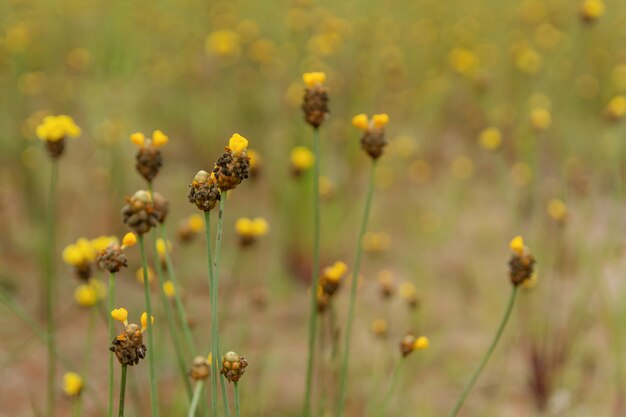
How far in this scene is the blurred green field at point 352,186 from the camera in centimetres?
188

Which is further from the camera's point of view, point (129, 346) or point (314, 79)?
point (314, 79)

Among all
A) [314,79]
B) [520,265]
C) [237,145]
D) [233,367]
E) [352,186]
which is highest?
[352,186]

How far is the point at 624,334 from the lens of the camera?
195 cm

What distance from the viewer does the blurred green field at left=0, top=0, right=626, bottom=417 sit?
1.88m

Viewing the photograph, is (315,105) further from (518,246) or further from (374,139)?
(518,246)

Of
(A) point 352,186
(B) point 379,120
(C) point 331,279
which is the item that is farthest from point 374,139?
(A) point 352,186

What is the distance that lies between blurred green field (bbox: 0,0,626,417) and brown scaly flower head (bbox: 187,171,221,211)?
577 mm

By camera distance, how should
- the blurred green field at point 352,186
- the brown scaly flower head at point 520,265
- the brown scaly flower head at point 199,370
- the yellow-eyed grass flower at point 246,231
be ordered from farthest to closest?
the blurred green field at point 352,186 → the yellow-eyed grass flower at point 246,231 → the brown scaly flower head at point 520,265 → the brown scaly flower head at point 199,370

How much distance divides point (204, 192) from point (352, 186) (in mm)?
2116

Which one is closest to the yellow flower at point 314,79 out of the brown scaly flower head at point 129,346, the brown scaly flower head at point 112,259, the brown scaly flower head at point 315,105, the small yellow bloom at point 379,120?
the brown scaly flower head at point 315,105

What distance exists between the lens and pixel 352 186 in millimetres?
2887

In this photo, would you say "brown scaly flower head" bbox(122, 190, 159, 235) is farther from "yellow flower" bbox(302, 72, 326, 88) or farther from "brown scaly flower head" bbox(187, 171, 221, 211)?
"yellow flower" bbox(302, 72, 326, 88)

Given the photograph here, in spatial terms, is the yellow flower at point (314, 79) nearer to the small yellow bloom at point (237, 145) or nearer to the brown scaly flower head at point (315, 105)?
the brown scaly flower head at point (315, 105)

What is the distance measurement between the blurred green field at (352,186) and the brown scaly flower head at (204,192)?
577 millimetres
